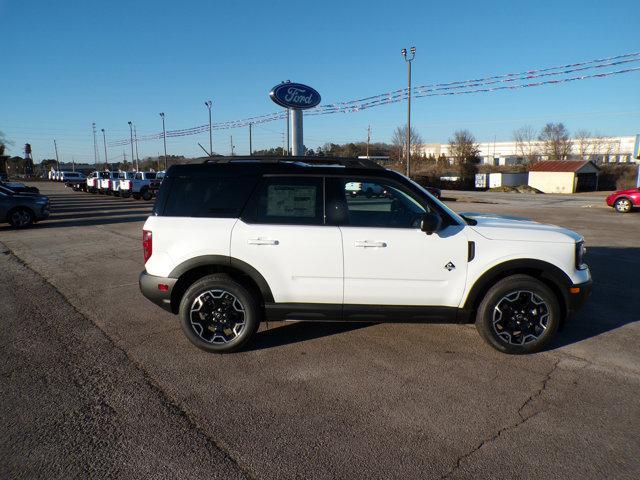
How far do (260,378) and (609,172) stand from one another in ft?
217

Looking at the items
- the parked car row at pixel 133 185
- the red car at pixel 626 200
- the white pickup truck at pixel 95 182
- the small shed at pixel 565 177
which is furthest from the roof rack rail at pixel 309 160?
the small shed at pixel 565 177

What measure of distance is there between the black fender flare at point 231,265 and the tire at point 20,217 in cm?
1353

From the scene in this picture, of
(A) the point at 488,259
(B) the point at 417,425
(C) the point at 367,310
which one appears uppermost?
(A) the point at 488,259

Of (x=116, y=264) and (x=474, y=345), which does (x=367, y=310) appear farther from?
(x=116, y=264)

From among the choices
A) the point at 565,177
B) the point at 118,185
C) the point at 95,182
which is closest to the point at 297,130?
the point at 118,185

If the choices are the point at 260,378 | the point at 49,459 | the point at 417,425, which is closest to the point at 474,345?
the point at 417,425

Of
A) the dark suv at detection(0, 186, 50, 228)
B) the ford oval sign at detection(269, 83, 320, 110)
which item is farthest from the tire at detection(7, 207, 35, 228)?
the ford oval sign at detection(269, 83, 320, 110)

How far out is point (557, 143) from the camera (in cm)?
8144

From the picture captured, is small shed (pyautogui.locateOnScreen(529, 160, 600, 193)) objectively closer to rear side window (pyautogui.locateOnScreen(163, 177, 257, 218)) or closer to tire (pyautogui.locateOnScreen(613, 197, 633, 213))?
tire (pyautogui.locateOnScreen(613, 197, 633, 213))

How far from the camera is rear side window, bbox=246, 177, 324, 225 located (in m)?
4.27

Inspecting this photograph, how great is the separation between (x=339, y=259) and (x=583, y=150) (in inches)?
3681

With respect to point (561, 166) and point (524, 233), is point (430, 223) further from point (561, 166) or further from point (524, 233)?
point (561, 166)

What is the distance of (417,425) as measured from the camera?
3166 mm

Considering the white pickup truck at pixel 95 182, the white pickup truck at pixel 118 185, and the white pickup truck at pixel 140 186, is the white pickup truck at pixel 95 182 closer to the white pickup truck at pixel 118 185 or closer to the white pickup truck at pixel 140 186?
the white pickup truck at pixel 118 185
